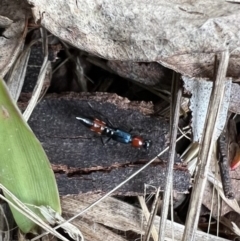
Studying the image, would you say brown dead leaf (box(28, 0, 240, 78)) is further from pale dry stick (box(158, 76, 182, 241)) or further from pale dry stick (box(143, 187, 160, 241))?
pale dry stick (box(143, 187, 160, 241))

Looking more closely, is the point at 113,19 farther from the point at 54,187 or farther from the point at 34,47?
the point at 54,187

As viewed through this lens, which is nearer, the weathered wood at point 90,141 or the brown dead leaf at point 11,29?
the brown dead leaf at point 11,29

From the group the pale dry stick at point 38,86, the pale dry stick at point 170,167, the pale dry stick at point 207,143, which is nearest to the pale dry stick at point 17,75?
the pale dry stick at point 38,86

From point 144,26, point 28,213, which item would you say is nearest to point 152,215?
point 28,213

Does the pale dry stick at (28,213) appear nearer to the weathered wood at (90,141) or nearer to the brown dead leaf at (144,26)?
the weathered wood at (90,141)

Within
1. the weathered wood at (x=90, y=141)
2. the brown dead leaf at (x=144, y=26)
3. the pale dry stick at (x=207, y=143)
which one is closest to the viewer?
the brown dead leaf at (x=144, y=26)

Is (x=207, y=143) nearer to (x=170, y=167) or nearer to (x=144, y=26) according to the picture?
(x=170, y=167)

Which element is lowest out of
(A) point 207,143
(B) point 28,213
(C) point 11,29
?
(B) point 28,213

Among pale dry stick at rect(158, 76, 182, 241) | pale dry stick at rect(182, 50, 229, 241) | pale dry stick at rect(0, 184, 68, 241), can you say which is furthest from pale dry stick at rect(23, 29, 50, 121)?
pale dry stick at rect(182, 50, 229, 241)
